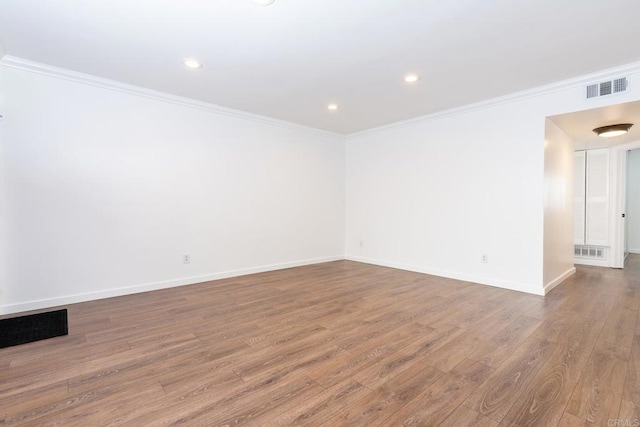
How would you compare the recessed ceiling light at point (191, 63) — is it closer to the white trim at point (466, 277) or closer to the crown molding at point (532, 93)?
the crown molding at point (532, 93)

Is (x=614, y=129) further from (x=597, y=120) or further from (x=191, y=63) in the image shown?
(x=191, y=63)

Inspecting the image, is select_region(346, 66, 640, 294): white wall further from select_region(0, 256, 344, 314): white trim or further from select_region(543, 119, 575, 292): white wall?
select_region(0, 256, 344, 314): white trim

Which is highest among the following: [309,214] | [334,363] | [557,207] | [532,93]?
[532,93]

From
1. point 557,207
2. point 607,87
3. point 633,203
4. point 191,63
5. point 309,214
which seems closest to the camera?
point 191,63

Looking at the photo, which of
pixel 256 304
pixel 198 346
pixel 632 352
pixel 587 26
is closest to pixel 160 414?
pixel 198 346

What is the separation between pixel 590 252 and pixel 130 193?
784cm

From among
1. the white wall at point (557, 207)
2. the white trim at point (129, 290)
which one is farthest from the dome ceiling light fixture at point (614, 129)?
the white trim at point (129, 290)

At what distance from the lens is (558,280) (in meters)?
4.14

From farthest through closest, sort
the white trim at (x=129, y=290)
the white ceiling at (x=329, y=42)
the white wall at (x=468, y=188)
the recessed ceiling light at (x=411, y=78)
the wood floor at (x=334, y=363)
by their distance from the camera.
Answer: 1. the white wall at (x=468, y=188)
2. the recessed ceiling light at (x=411, y=78)
3. the white trim at (x=129, y=290)
4. the white ceiling at (x=329, y=42)
5. the wood floor at (x=334, y=363)

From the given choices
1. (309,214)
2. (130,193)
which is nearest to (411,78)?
(309,214)

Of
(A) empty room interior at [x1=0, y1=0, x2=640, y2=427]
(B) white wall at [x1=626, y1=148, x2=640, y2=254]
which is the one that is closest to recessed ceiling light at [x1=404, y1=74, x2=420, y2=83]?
(A) empty room interior at [x1=0, y1=0, x2=640, y2=427]

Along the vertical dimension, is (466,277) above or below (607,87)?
below

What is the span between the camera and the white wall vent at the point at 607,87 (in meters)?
3.06

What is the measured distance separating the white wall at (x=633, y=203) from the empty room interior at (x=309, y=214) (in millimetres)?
2147
